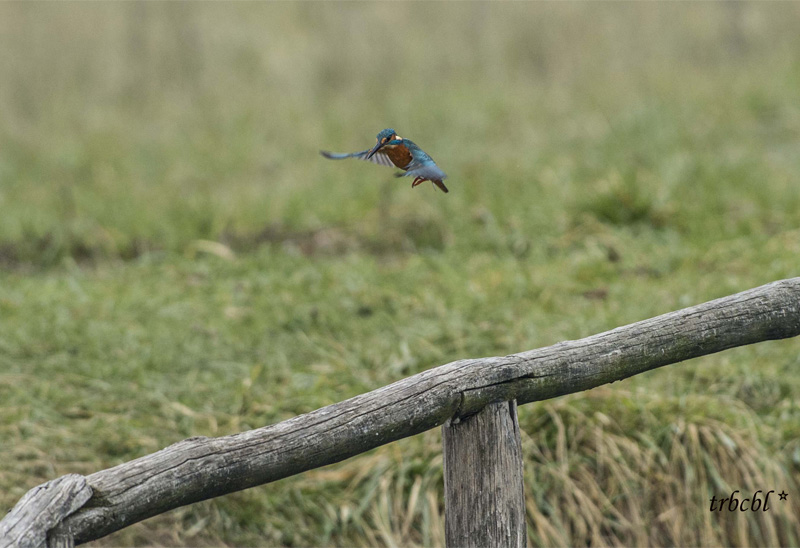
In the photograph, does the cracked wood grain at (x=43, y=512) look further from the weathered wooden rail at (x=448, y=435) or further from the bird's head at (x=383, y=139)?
the bird's head at (x=383, y=139)

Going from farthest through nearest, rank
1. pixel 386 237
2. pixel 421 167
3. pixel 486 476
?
pixel 386 237
pixel 486 476
pixel 421 167

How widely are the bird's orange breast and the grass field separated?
2392 millimetres

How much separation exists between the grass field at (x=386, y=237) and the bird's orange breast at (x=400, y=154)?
239 cm

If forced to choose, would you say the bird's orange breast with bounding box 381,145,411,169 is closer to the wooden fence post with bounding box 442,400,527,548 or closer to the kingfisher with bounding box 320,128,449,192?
the kingfisher with bounding box 320,128,449,192

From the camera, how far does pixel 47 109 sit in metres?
8.86

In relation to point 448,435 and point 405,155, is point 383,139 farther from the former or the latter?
point 448,435

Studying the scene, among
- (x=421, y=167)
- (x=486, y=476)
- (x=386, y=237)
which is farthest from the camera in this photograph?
(x=386, y=237)

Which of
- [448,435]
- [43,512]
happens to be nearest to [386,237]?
[448,435]

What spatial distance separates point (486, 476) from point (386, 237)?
178 inches

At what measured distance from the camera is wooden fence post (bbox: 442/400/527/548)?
2.41 m

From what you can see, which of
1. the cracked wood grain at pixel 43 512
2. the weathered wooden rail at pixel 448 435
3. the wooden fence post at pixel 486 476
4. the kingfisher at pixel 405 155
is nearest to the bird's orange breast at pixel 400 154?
the kingfisher at pixel 405 155

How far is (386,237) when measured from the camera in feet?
22.5

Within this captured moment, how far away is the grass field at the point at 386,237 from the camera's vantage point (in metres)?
4.09

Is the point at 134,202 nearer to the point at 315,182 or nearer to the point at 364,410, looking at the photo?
the point at 315,182
